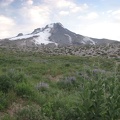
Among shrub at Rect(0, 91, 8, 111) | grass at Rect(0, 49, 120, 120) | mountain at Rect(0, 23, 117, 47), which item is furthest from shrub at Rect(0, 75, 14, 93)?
mountain at Rect(0, 23, 117, 47)

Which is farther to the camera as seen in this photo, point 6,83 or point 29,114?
point 6,83

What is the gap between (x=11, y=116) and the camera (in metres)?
8.34

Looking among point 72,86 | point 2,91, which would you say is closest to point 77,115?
point 2,91

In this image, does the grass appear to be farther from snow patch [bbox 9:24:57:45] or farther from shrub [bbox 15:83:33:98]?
snow patch [bbox 9:24:57:45]

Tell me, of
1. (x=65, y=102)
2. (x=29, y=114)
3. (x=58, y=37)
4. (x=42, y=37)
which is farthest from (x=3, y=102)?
(x=58, y=37)

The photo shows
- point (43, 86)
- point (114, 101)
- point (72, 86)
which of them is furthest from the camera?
point (72, 86)

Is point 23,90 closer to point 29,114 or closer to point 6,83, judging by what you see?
point 6,83

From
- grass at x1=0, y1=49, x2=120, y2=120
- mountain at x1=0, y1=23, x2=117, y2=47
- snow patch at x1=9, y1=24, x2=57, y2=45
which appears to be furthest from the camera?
mountain at x1=0, y1=23, x2=117, y2=47

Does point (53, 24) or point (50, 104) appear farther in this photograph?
point (53, 24)

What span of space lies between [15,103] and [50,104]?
3.73 feet

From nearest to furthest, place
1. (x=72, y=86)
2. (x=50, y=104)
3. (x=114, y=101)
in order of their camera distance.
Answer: (x=114, y=101), (x=50, y=104), (x=72, y=86)

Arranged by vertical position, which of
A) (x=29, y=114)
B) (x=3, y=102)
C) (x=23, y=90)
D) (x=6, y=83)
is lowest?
(x=29, y=114)

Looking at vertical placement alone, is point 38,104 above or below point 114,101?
below

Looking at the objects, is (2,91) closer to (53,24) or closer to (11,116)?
(11,116)
